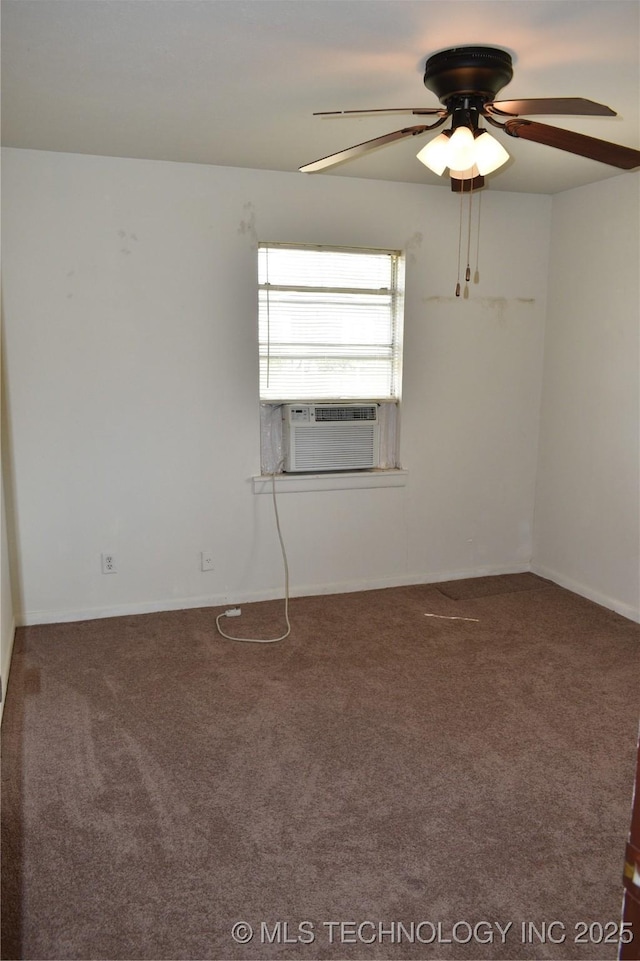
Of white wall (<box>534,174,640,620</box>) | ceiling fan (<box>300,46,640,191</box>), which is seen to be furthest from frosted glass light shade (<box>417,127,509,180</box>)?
white wall (<box>534,174,640,620</box>)

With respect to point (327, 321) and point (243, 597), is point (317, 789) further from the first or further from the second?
point (327, 321)

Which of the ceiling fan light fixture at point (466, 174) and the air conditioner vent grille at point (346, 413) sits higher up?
the ceiling fan light fixture at point (466, 174)

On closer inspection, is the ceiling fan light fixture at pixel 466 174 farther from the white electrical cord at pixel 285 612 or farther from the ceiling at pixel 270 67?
the white electrical cord at pixel 285 612

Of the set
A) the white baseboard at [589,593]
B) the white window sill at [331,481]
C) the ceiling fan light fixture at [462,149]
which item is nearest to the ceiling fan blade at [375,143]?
the ceiling fan light fixture at [462,149]

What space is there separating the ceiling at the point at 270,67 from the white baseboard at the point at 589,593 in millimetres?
2520

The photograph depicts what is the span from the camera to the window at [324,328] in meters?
4.00

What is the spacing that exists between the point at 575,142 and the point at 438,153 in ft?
1.52

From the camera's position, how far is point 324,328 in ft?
13.4

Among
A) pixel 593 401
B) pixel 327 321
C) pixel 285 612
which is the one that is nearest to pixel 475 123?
pixel 327 321

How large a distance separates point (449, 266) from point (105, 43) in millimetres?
2593

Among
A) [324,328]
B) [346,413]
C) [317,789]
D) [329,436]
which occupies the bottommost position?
[317,789]

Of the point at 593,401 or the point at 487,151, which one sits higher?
the point at 487,151

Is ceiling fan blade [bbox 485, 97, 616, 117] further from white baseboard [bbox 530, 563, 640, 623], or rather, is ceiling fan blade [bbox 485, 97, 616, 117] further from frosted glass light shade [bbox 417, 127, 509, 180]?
white baseboard [bbox 530, 563, 640, 623]

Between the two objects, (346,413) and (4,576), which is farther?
(346,413)
